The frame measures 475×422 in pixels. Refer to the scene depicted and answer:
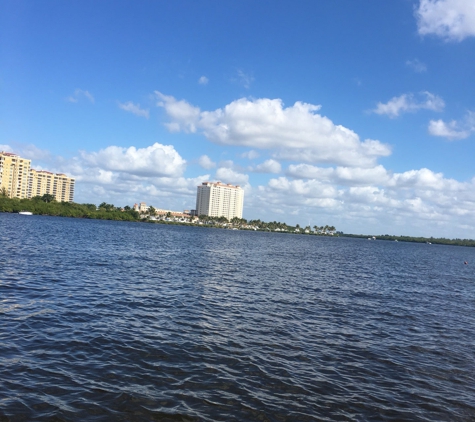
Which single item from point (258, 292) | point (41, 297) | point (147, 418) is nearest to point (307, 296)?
point (258, 292)

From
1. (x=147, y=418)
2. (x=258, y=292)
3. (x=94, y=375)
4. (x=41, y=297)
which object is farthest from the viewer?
(x=258, y=292)

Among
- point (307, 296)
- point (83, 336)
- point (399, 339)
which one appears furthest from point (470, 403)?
point (307, 296)

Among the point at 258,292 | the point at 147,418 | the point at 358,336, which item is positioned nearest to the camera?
the point at 147,418

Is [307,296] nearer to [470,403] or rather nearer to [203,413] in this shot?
[470,403]

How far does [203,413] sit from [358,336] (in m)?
13.3

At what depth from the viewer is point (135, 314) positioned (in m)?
22.9

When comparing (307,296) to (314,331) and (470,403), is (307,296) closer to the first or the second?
(314,331)

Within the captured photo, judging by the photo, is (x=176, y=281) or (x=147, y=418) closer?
(x=147, y=418)

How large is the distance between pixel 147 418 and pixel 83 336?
8268mm

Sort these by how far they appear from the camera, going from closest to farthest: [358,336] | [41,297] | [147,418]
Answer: [147,418], [358,336], [41,297]

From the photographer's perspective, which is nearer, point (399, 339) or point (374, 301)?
point (399, 339)

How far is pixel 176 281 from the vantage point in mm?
36406

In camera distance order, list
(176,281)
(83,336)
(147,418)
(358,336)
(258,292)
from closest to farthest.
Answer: (147,418)
(83,336)
(358,336)
(258,292)
(176,281)

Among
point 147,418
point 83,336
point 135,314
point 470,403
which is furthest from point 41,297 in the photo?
point 470,403
